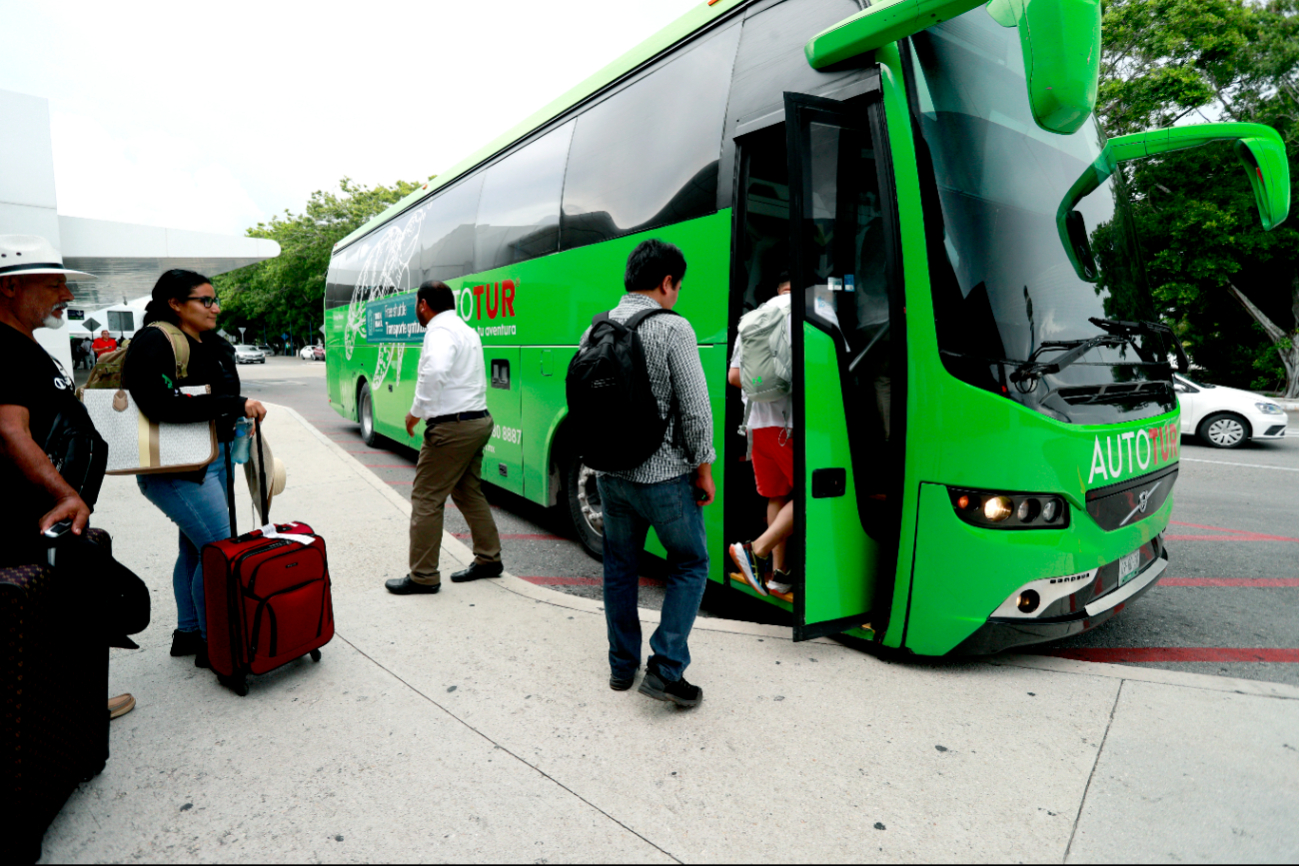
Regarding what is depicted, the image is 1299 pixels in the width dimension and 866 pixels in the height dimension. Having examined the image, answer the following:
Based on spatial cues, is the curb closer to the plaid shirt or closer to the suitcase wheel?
the plaid shirt

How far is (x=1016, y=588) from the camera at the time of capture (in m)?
3.04

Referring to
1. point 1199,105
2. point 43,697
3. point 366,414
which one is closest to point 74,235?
point 366,414

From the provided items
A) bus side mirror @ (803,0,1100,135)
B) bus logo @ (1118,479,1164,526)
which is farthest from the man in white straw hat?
bus logo @ (1118,479,1164,526)

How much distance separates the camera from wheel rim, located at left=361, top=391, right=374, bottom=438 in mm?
10945

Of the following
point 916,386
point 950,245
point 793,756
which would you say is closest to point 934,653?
point 793,756

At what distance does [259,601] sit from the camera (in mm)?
3029

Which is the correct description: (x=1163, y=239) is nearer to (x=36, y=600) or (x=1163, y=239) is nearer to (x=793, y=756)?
(x=793, y=756)

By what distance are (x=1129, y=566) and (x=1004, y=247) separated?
1657 millimetres

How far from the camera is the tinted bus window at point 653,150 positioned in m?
3.96

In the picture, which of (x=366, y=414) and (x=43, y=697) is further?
(x=366, y=414)

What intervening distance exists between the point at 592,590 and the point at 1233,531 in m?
5.64

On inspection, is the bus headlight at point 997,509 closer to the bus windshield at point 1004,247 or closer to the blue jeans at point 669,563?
the bus windshield at point 1004,247

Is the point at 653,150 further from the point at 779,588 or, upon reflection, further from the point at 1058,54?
the point at 779,588

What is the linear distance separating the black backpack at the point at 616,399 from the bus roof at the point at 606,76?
2.40 m
